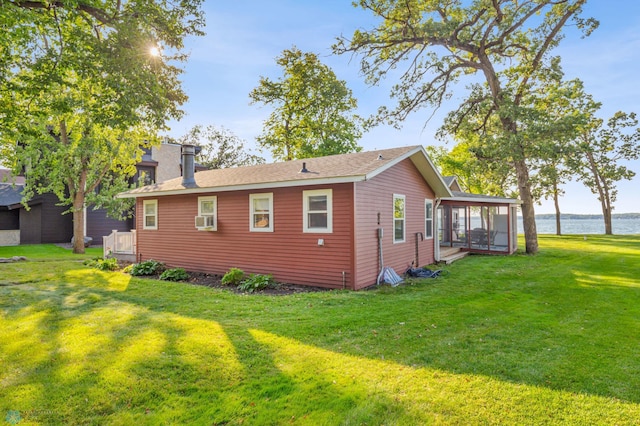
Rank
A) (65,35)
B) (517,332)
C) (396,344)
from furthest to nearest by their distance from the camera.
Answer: (65,35) < (517,332) < (396,344)

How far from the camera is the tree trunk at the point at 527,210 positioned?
Result: 16031 mm

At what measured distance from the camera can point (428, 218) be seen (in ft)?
40.8

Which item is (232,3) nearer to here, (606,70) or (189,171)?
(189,171)

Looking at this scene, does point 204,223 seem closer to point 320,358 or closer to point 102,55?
point 102,55

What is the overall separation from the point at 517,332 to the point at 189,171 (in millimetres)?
10669

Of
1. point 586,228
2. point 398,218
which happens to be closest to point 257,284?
point 398,218

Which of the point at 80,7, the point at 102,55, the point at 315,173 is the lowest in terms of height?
the point at 315,173

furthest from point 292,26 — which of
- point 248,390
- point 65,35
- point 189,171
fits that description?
point 248,390

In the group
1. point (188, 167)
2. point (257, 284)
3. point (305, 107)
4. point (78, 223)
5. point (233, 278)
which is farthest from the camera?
point (305, 107)

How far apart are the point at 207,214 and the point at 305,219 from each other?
3.71 m

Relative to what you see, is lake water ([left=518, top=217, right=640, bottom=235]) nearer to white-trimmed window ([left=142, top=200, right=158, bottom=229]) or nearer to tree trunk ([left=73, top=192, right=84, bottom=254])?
white-trimmed window ([left=142, top=200, right=158, bottom=229])

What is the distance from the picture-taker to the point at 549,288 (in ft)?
27.8

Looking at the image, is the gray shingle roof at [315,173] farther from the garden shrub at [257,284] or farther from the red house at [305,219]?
the garden shrub at [257,284]

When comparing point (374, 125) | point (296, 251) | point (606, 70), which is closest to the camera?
point (296, 251)
